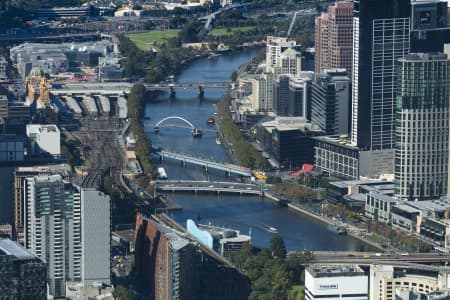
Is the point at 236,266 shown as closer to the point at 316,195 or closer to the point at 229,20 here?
the point at 316,195

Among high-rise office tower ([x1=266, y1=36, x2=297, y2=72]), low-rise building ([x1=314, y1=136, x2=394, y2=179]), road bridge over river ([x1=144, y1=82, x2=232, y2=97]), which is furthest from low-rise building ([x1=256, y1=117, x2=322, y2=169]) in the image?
road bridge over river ([x1=144, y1=82, x2=232, y2=97])

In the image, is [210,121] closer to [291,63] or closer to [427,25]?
[291,63]

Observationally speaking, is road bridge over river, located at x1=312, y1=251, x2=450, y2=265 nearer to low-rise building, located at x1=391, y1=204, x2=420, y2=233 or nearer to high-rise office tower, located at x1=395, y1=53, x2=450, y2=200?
low-rise building, located at x1=391, y1=204, x2=420, y2=233

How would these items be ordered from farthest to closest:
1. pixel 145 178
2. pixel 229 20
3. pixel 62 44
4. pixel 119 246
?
pixel 229 20 < pixel 62 44 < pixel 145 178 < pixel 119 246

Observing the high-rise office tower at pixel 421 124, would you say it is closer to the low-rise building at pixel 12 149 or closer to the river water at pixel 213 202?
the river water at pixel 213 202

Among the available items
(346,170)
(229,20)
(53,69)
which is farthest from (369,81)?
(229,20)

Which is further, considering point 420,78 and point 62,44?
point 62,44
